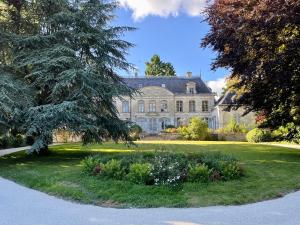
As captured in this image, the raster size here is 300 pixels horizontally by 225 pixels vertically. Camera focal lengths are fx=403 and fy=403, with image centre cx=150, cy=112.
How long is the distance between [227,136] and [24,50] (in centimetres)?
2295

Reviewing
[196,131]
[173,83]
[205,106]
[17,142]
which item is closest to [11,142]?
[17,142]

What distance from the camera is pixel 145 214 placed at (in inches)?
268

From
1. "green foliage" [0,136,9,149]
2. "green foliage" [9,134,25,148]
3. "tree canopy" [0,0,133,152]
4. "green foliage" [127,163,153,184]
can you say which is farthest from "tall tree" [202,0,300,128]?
"green foliage" [9,134,25,148]

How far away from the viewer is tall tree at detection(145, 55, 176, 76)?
217ft

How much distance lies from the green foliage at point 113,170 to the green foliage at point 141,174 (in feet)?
1.13

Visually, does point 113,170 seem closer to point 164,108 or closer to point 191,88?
point 164,108

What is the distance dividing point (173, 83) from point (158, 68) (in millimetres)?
11680

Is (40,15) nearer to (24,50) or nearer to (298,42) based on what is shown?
(24,50)

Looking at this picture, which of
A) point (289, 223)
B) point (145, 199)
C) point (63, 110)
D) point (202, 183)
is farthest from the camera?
point (63, 110)

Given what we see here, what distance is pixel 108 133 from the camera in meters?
16.3

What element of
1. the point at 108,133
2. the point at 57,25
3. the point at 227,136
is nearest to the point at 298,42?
the point at 108,133

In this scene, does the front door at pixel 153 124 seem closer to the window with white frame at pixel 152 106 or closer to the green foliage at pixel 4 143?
the window with white frame at pixel 152 106

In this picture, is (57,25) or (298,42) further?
(57,25)

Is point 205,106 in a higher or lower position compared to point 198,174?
higher
